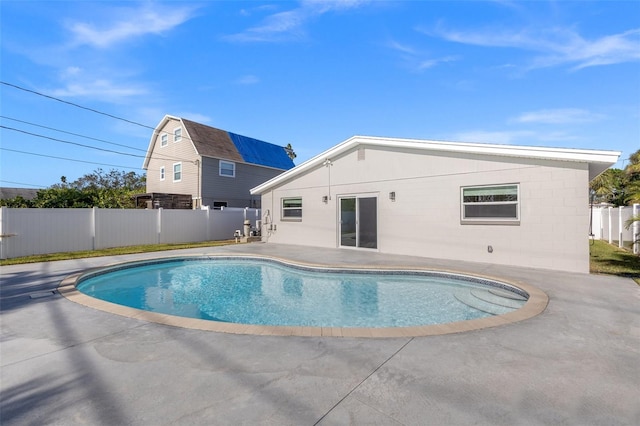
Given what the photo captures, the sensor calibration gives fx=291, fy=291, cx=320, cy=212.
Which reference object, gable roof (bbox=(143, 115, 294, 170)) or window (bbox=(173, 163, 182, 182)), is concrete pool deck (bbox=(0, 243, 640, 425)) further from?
window (bbox=(173, 163, 182, 182))

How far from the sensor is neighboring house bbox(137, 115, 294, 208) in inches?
769

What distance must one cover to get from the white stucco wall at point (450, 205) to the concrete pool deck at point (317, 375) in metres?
4.17

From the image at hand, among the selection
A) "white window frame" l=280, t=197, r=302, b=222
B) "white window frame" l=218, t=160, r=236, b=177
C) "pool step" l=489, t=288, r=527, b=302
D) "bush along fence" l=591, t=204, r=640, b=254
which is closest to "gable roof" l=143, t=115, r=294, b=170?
"white window frame" l=218, t=160, r=236, b=177

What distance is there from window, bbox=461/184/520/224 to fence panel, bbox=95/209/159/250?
13867 mm

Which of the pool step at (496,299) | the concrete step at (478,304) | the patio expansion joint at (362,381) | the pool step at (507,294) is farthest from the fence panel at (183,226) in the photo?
the patio expansion joint at (362,381)

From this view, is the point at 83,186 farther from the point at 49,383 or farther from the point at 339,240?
the point at 49,383

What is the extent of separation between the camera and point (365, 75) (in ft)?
46.3

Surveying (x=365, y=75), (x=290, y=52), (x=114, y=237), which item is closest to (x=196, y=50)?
(x=290, y=52)

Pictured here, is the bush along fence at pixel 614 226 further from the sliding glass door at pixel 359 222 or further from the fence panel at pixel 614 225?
the sliding glass door at pixel 359 222

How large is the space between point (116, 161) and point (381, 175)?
20.8m

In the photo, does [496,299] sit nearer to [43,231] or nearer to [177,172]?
[43,231]

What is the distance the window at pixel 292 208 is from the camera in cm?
1449

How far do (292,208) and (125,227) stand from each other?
7753 millimetres

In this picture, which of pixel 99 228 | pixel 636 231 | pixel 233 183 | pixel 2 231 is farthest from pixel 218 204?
pixel 636 231
